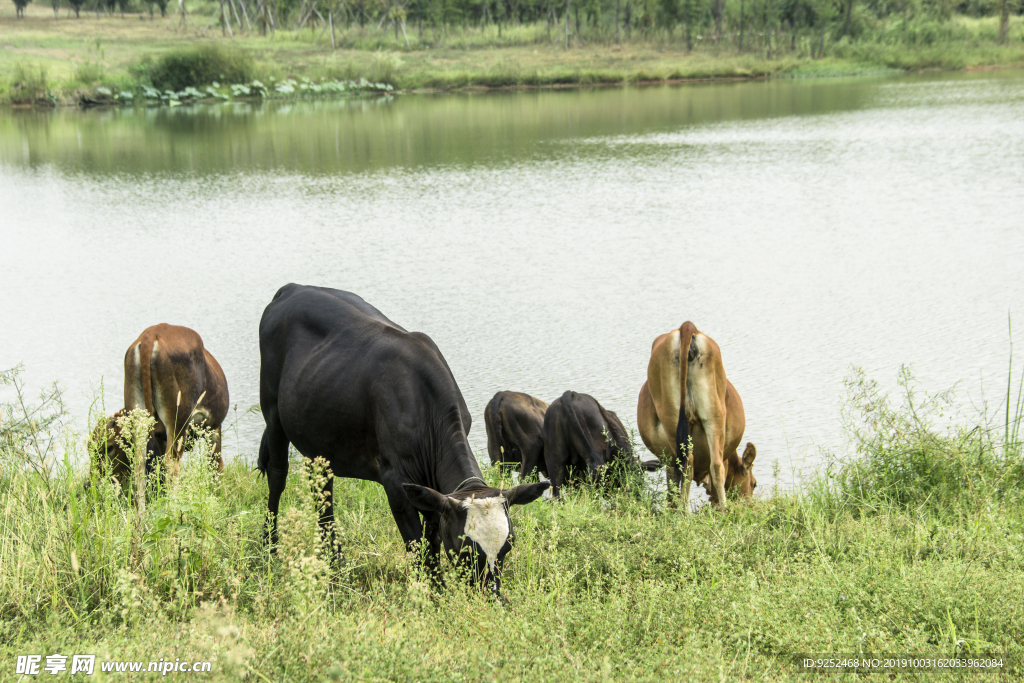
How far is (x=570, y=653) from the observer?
10.3 ft

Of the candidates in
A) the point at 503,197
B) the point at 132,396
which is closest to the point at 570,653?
the point at 132,396

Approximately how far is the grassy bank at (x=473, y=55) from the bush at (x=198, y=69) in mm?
761

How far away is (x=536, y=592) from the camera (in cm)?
368

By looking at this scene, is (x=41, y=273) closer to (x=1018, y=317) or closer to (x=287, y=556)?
(x=287, y=556)

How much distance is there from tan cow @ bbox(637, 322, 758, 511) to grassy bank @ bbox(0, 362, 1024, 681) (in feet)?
1.85

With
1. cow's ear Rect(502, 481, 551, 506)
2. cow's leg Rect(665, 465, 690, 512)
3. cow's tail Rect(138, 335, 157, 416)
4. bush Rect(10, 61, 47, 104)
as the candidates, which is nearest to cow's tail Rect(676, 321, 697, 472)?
cow's leg Rect(665, 465, 690, 512)

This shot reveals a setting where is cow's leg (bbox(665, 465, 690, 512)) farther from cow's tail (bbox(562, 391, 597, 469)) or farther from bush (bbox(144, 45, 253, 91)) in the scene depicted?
bush (bbox(144, 45, 253, 91))

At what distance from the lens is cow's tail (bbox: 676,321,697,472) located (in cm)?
534

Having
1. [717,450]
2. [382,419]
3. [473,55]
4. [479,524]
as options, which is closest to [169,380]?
[382,419]

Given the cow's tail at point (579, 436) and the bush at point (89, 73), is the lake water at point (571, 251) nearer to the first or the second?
the cow's tail at point (579, 436)

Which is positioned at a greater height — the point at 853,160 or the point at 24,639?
the point at 853,160

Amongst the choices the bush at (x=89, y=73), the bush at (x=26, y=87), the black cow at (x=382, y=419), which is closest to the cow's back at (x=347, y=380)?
the black cow at (x=382, y=419)

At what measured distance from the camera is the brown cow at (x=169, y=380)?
18.5 ft

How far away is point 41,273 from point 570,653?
1255 cm
